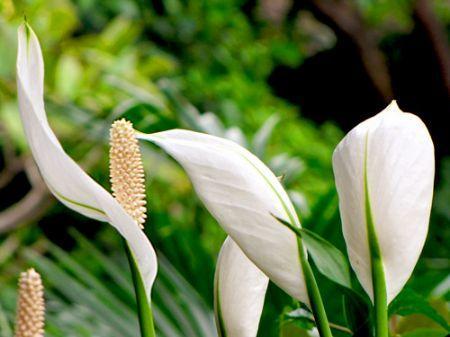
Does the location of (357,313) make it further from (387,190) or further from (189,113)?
(189,113)

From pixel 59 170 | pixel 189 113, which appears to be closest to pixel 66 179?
pixel 59 170

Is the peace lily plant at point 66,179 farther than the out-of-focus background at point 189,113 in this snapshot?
No

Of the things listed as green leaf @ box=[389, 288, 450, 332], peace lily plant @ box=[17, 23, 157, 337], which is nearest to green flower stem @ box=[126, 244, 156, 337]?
peace lily plant @ box=[17, 23, 157, 337]

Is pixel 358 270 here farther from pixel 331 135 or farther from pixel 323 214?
pixel 331 135

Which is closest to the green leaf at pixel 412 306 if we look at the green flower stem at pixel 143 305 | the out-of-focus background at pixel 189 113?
the out-of-focus background at pixel 189 113

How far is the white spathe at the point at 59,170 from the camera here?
11.9 inches

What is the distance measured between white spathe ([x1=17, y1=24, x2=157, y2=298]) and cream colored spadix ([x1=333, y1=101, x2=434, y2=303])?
0.07 m

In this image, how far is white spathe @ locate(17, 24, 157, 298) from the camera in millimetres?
301

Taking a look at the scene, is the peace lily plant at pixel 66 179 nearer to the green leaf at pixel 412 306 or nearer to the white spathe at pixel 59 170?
the white spathe at pixel 59 170

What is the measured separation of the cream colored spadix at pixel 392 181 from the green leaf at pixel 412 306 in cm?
A: 7

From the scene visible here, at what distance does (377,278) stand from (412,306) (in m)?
0.08

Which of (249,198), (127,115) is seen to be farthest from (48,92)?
(249,198)

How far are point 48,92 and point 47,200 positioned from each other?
0.62 feet

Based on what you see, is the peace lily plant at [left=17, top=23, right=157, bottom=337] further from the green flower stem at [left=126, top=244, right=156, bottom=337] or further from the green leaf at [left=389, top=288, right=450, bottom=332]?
the green leaf at [left=389, top=288, right=450, bottom=332]
